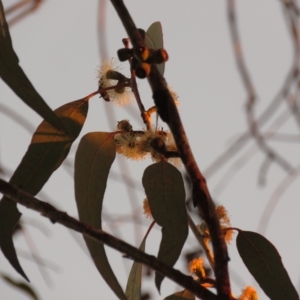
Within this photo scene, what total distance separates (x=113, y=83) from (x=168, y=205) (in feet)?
1.55

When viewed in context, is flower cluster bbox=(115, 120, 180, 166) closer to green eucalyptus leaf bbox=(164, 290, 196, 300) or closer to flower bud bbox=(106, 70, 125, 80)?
flower bud bbox=(106, 70, 125, 80)

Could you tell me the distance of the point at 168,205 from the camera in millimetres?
1430

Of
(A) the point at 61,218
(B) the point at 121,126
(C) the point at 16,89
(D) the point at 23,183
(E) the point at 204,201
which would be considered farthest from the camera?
(B) the point at 121,126

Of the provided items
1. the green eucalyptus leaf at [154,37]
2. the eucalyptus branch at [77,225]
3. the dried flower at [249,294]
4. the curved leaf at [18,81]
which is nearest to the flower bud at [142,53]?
the curved leaf at [18,81]

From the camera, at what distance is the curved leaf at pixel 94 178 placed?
1.42m

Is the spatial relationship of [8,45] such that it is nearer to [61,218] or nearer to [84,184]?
[84,184]

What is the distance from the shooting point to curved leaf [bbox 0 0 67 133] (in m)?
1.30

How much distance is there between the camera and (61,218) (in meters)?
1.03

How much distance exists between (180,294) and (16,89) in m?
0.62

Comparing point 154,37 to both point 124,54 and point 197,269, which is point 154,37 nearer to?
point 124,54

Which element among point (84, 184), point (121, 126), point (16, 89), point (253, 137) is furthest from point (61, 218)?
point (253, 137)

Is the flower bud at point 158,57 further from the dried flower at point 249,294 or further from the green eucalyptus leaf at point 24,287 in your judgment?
the dried flower at point 249,294

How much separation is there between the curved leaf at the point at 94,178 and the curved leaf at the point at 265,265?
0.34m

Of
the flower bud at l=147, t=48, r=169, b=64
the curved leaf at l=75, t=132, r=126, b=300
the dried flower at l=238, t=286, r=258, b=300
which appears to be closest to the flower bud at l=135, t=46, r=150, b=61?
the flower bud at l=147, t=48, r=169, b=64
